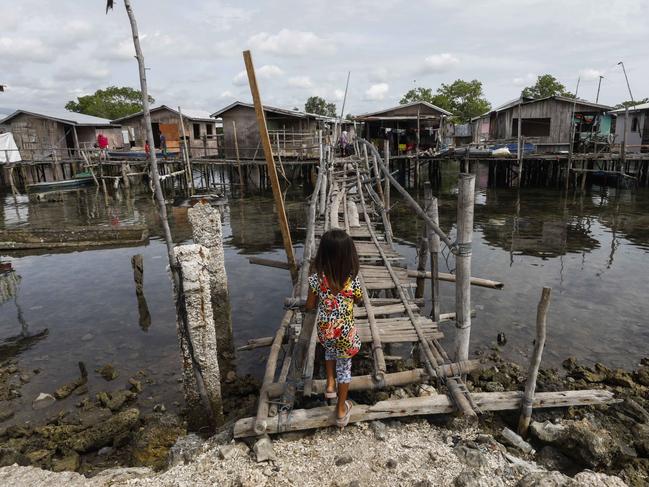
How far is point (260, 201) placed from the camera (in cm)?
2364

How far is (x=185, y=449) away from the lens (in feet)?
13.4

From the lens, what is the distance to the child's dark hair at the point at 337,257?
337cm

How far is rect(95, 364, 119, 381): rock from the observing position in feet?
22.0

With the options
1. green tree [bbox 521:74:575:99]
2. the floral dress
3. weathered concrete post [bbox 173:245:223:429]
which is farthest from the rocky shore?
green tree [bbox 521:74:575:99]

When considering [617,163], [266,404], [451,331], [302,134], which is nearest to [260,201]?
[302,134]

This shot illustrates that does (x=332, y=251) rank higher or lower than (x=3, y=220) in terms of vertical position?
higher

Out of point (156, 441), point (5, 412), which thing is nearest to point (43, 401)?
point (5, 412)

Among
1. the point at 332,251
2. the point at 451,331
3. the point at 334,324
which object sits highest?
the point at 332,251

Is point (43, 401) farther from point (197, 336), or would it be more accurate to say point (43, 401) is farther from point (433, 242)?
point (433, 242)

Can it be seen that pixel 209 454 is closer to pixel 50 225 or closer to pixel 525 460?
pixel 525 460

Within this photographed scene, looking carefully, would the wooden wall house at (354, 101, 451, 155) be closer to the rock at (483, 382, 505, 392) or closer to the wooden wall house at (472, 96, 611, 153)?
the wooden wall house at (472, 96, 611, 153)

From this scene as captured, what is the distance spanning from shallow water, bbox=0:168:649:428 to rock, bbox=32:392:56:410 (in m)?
0.12

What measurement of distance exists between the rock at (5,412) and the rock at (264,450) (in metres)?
4.29

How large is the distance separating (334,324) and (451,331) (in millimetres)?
5121
